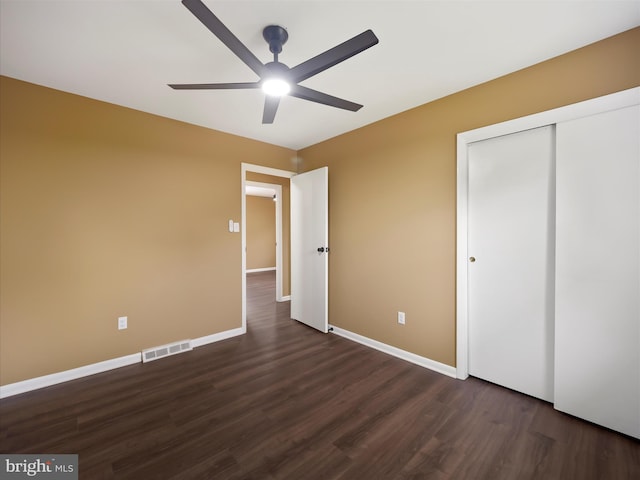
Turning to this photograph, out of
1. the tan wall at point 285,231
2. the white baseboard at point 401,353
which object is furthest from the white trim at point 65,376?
the tan wall at point 285,231

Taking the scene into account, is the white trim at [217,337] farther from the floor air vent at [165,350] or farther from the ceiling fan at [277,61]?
the ceiling fan at [277,61]

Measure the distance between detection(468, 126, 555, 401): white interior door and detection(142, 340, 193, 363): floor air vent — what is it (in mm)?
2991

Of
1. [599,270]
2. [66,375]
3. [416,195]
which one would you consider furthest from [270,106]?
[66,375]

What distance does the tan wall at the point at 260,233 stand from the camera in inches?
343

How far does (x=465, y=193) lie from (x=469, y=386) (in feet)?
5.52

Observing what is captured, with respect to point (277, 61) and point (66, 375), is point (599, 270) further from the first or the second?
point (66, 375)

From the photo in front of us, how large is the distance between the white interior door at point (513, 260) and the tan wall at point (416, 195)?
19 centimetres

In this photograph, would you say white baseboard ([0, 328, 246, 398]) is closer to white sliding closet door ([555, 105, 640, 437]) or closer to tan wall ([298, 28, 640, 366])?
tan wall ([298, 28, 640, 366])

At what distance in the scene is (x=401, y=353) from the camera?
2850 mm

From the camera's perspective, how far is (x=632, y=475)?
1441 mm

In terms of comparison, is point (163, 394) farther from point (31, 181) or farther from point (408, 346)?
point (408, 346)

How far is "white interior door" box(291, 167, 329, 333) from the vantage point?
11.7 feet

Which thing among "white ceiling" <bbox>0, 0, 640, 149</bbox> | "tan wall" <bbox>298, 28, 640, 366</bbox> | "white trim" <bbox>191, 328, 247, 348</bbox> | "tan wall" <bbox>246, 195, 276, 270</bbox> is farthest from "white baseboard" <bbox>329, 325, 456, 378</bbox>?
"tan wall" <bbox>246, 195, 276, 270</bbox>

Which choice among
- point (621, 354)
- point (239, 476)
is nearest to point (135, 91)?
point (239, 476)
